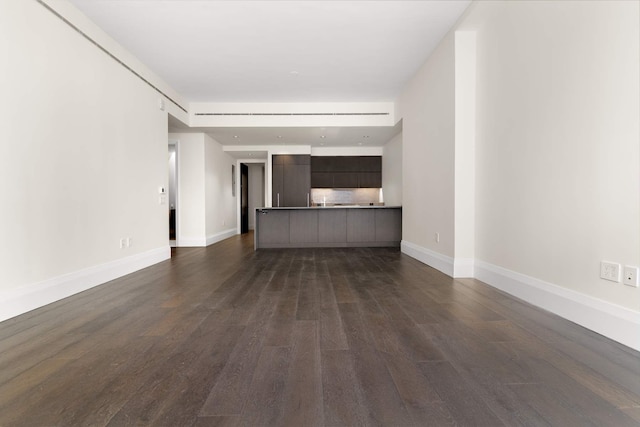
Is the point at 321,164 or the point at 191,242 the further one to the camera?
the point at 321,164

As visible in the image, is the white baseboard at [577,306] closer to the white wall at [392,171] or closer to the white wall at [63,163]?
the white wall at [63,163]

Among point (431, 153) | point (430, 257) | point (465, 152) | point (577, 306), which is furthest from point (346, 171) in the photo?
point (577, 306)

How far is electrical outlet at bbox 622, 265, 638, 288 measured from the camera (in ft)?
5.66

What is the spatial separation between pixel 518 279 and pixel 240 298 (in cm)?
249

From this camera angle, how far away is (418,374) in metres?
1.45

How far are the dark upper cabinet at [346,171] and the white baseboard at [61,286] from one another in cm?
536

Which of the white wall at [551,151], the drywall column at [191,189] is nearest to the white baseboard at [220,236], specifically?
the drywall column at [191,189]

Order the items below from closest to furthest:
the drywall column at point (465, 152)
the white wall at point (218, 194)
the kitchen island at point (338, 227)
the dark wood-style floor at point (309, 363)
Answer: the dark wood-style floor at point (309, 363), the drywall column at point (465, 152), the kitchen island at point (338, 227), the white wall at point (218, 194)

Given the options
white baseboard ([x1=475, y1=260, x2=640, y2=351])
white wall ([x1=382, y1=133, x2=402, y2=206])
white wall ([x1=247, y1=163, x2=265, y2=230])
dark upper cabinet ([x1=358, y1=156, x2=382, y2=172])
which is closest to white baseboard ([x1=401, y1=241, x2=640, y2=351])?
white baseboard ([x1=475, y1=260, x2=640, y2=351])

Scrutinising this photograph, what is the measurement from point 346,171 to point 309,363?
741 cm

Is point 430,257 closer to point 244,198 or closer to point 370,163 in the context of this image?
point 370,163

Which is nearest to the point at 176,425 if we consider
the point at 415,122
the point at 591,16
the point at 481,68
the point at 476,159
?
the point at 591,16

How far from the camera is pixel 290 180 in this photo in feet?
27.3

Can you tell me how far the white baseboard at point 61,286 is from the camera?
230 centimetres
